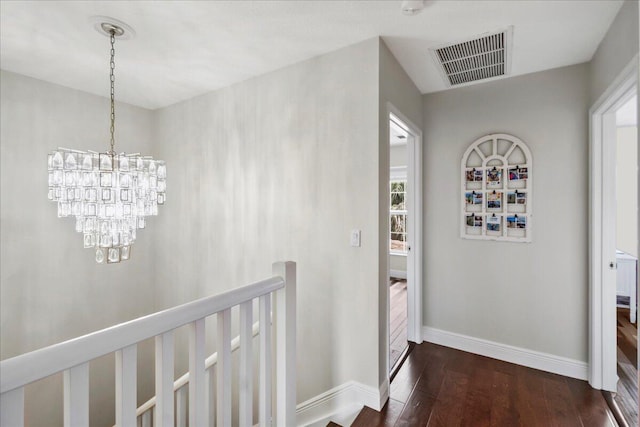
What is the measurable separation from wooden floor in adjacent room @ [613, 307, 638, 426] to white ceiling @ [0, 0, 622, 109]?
8.03 ft

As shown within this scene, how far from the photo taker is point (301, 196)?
2418mm

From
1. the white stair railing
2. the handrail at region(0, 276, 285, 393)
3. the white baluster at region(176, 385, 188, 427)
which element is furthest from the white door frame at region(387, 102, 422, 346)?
the handrail at region(0, 276, 285, 393)

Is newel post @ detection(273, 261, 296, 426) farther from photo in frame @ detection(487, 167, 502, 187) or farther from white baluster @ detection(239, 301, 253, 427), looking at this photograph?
photo in frame @ detection(487, 167, 502, 187)

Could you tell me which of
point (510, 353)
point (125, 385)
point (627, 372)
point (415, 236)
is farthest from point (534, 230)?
point (125, 385)

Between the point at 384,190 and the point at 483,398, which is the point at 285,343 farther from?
the point at 483,398

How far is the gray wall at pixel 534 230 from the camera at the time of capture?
94.3 inches

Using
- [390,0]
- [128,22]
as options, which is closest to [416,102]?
[390,0]

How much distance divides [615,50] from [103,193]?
3272 mm

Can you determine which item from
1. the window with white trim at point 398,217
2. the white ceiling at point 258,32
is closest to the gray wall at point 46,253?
the white ceiling at point 258,32

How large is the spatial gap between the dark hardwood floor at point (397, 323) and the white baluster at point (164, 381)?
2.00 meters

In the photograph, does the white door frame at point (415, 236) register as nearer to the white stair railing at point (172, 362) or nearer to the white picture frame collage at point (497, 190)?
the white picture frame collage at point (497, 190)

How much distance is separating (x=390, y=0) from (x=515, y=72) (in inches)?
60.1

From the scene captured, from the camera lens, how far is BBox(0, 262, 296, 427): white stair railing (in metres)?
0.58

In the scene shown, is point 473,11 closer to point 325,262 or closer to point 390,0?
point 390,0
